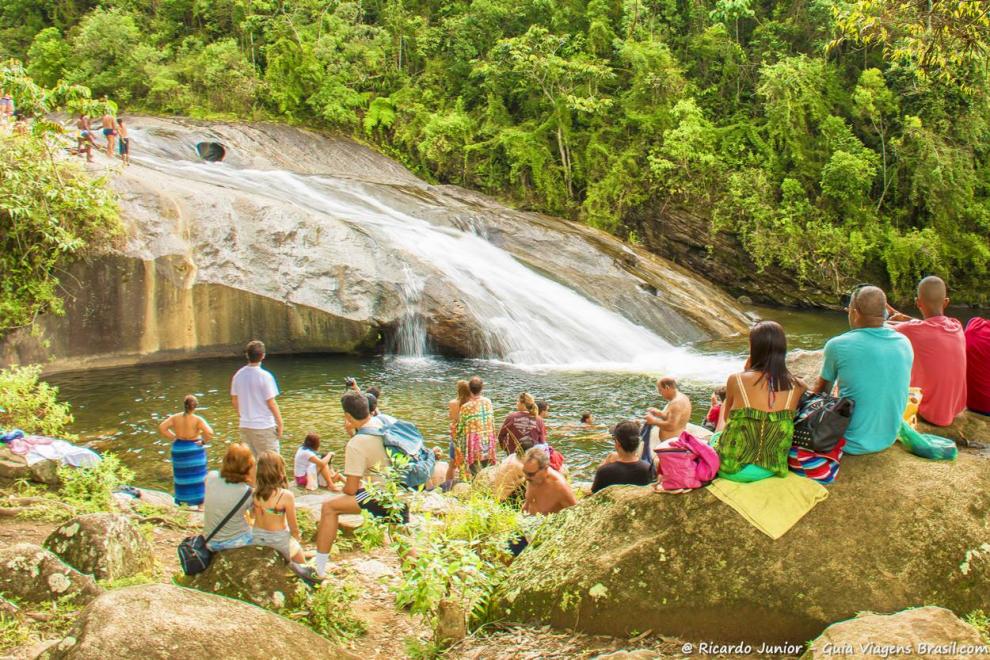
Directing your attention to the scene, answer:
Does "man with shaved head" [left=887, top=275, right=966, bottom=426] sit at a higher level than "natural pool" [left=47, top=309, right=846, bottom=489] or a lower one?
higher

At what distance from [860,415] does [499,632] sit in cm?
255

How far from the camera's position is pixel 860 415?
440cm

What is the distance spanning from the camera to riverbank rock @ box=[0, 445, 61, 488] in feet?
24.7

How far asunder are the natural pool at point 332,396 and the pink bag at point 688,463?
5.94 meters

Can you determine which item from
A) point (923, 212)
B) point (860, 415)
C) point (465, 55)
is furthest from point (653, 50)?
point (860, 415)

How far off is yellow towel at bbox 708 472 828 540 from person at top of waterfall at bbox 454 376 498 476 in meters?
4.33

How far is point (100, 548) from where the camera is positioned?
5164mm

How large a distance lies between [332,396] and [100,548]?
28.5 ft

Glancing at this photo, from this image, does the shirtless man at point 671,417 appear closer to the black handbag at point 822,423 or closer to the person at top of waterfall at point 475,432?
the person at top of waterfall at point 475,432

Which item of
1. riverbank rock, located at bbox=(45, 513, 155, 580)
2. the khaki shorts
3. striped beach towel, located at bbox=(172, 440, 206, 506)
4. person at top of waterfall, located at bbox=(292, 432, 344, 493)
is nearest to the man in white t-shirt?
the khaki shorts

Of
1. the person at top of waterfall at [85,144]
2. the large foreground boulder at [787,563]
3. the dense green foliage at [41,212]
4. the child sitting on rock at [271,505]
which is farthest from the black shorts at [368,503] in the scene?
the person at top of waterfall at [85,144]

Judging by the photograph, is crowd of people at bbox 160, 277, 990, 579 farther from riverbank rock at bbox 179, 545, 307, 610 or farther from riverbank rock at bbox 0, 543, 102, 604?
riverbank rock at bbox 0, 543, 102, 604

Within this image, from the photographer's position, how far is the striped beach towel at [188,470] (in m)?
8.06

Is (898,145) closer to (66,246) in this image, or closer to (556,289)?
(556,289)
